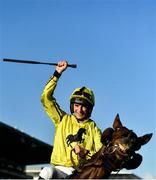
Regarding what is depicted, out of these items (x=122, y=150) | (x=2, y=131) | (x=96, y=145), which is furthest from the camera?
(x=2, y=131)

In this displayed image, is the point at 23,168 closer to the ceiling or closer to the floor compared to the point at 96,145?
closer to the ceiling

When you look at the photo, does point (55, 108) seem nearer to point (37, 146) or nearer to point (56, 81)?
point (56, 81)

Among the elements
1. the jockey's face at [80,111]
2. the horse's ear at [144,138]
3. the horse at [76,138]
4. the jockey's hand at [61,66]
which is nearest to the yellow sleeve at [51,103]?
the jockey's hand at [61,66]

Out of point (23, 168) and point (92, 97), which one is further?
point (23, 168)

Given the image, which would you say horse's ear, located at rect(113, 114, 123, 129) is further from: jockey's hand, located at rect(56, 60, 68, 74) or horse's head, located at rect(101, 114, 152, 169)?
jockey's hand, located at rect(56, 60, 68, 74)

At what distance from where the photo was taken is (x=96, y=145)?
7605 millimetres

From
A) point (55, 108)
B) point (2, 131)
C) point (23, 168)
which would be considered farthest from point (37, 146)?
point (55, 108)

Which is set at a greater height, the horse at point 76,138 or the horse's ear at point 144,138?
the horse at point 76,138

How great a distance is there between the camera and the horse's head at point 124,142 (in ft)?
20.6

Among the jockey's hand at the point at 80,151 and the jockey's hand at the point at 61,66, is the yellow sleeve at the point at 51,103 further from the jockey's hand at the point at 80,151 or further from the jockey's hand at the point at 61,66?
the jockey's hand at the point at 80,151

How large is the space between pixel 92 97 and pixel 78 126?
538 mm

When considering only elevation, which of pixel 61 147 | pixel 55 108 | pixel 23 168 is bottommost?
pixel 61 147

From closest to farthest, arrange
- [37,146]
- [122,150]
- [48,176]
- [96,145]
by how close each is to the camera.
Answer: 1. [122,150]
2. [48,176]
3. [96,145]
4. [37,146]

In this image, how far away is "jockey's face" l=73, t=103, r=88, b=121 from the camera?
25.9 ft
